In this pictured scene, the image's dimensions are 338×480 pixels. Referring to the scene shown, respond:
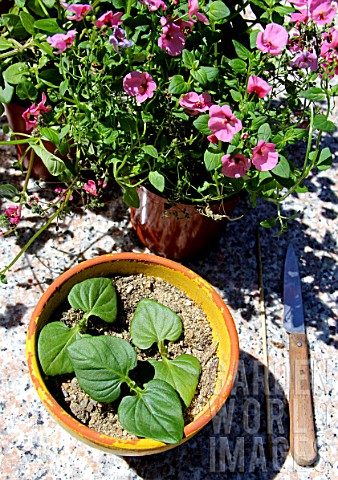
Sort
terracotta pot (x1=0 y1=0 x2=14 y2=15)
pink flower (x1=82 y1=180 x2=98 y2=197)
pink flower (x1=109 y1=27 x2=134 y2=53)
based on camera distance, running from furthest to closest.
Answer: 1. terracotta pot (x1=0 y1=0 x2=14 y2=15)
2. pink flower (x1=82 y1=180 x2=98 y2=197)
3. pink flower (x1=109 y1=27 x2=134 y2=53)

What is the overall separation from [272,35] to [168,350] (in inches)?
18.8

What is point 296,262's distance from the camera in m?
1.19

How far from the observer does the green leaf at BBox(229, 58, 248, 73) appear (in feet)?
2.84

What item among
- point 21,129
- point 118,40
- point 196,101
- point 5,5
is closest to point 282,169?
point 196,101

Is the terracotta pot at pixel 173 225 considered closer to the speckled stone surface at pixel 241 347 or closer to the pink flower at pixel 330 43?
the speckled stone surface at pixel 241 347

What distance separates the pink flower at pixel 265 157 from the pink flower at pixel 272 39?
0.41 feet

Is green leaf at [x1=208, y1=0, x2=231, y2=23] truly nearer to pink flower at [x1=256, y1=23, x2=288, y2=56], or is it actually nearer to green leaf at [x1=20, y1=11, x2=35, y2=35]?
pink flower at [x1=256, y1=23, x2=288, y2=56]

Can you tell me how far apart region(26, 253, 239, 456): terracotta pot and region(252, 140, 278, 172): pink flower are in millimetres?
227

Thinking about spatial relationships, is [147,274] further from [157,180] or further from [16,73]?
[16,73]

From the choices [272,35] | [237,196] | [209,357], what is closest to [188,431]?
[209,357]

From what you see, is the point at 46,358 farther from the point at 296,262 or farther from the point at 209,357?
the point at 296,262

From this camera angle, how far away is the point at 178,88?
834 mm

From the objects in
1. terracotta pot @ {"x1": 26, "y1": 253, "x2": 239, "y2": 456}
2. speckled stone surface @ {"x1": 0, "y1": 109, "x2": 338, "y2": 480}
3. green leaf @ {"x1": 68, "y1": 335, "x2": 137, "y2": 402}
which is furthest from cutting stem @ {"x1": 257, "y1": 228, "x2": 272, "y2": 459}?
green leaf @ {"x1": 68, "y1": 335, "x2": 137, "y2": 402}

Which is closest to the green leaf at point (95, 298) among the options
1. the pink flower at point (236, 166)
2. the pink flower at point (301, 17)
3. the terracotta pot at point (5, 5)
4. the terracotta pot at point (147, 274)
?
the terracotta pot at point (147, 274)
